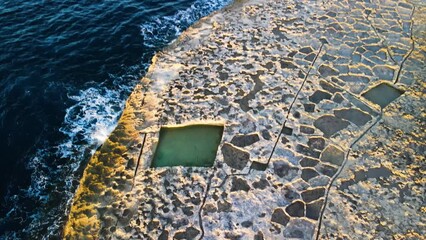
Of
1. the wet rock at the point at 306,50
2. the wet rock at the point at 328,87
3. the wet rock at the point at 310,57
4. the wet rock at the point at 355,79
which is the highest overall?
the wet rock at the point at 306,50

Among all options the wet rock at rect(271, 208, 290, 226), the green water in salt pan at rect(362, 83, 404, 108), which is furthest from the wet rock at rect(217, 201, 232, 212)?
the green water in salt pan at rect(362, 83, 404, 108)

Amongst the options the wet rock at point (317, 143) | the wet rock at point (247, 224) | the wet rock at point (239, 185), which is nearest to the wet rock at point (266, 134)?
the wet rock at point (317, 143)

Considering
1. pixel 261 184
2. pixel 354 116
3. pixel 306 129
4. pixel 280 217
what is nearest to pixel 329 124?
pixel 306 129

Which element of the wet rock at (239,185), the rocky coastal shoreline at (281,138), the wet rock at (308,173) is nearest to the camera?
the rocky coastal shoreline at (281,138)

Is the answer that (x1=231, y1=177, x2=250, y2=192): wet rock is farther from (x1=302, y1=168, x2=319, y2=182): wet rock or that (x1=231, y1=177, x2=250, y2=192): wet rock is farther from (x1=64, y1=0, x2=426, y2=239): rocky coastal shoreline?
(x1=302, y1=168, x2=319, y2=182): wet rock

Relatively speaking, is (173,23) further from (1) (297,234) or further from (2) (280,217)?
(1) (297,234)

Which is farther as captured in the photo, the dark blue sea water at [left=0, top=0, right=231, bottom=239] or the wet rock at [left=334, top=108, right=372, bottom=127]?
the dark blue sea water at [left=0, top=0, right=231, bottom=239]

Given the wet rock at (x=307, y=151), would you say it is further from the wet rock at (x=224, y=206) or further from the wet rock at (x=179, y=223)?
the wet rock at (x=179, y=223)
